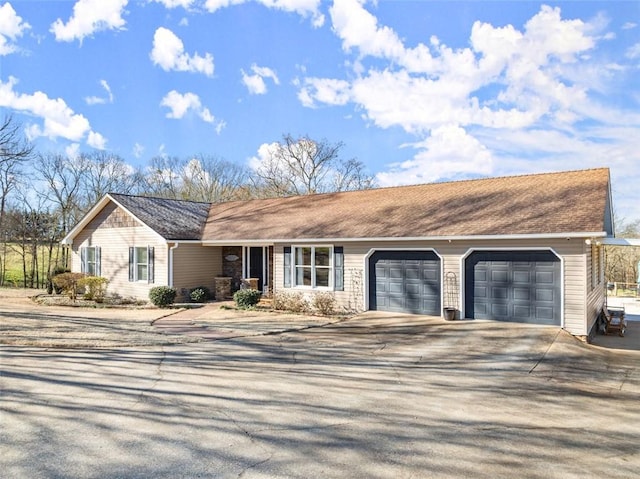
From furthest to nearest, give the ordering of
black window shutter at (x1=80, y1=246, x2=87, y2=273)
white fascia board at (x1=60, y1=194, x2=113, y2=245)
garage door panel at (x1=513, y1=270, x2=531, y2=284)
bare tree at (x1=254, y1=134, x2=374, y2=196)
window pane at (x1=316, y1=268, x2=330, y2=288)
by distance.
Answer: bare tree at (x1=254, y1=134, x2=374, y2=196) → black window shutter at (x1=80, y1=246, x2=87, y2=273) → white fascia board at (x1=60, y1=194, x2=113, y2=245) → window pane at (x1=316, y1=268, x2=330, y2=288) → garage door panel at (x1=513, y1=270, x2=531, y2=284)

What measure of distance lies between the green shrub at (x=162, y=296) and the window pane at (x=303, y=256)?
541 centimetres

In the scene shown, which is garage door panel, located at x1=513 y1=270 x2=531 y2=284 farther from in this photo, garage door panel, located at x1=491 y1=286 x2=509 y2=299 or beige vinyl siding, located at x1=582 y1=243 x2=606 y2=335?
beige vinyl siding, located at x1=582 y1=243 x2=606 y2=335

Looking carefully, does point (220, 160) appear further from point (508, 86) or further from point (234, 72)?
point (508, 86)

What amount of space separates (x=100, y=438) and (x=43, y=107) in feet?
84.0

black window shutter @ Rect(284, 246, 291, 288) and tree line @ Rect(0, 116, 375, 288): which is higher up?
tree line @ Rect(0, 116, 375, 288)

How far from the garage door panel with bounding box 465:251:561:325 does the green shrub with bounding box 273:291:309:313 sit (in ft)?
19.2

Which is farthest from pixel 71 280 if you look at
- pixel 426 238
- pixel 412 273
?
pixel 426 238

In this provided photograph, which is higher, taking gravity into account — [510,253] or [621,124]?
[621,124]

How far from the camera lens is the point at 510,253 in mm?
12953

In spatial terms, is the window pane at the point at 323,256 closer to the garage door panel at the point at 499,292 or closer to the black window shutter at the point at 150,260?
the garage door panel at the point at 499,292

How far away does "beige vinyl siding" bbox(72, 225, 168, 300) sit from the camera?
19206mm

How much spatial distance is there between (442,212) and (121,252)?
14505 mm

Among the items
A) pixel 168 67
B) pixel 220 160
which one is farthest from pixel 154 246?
pixel 220 160

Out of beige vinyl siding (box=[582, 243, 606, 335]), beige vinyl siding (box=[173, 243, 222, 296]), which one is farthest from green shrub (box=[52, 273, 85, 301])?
beige vinyl siding (box=[582, 243, 606, 335])
